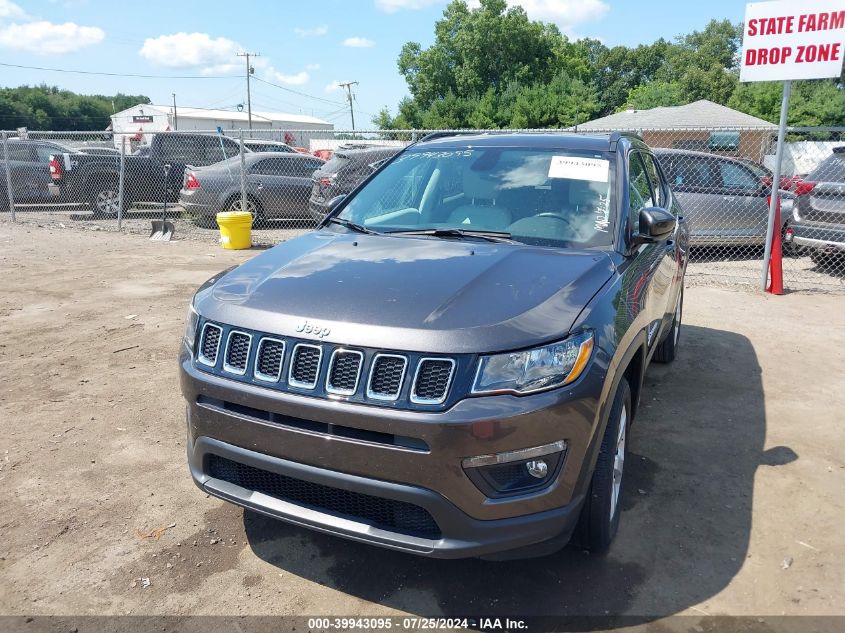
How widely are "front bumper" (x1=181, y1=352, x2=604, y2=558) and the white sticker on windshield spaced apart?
149 cm

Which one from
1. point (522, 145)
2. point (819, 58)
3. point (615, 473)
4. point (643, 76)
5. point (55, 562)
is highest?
point (643, 76)

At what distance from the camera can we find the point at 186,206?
41.5 feet

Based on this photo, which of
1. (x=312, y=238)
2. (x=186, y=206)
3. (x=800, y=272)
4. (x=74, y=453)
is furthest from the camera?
(x=186, y=206)

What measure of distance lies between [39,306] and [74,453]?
4102 millimetres

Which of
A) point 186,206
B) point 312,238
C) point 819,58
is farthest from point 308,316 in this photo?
point 186,206

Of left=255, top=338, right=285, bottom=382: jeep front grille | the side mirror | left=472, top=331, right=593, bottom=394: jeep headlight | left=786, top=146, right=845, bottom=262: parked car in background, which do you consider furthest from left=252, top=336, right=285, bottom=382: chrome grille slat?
left=786, top=146, right=845, bottom=262: parked car in background

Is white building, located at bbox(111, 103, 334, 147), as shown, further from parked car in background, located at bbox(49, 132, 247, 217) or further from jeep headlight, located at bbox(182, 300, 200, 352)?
jeep headlight, located at bbox(182, 300, 200, 352)

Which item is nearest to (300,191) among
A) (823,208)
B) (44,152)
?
(44,152)

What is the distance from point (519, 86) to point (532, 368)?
43.1 m

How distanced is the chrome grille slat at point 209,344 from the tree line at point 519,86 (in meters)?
34.1

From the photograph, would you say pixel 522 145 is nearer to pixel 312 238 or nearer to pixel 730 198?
pixel 312 238

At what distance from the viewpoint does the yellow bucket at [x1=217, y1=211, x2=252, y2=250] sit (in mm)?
10805

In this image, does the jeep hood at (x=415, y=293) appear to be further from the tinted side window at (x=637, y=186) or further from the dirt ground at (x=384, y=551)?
the dirt ground at (x=384, y=551)

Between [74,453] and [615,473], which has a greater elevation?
[615,473]
